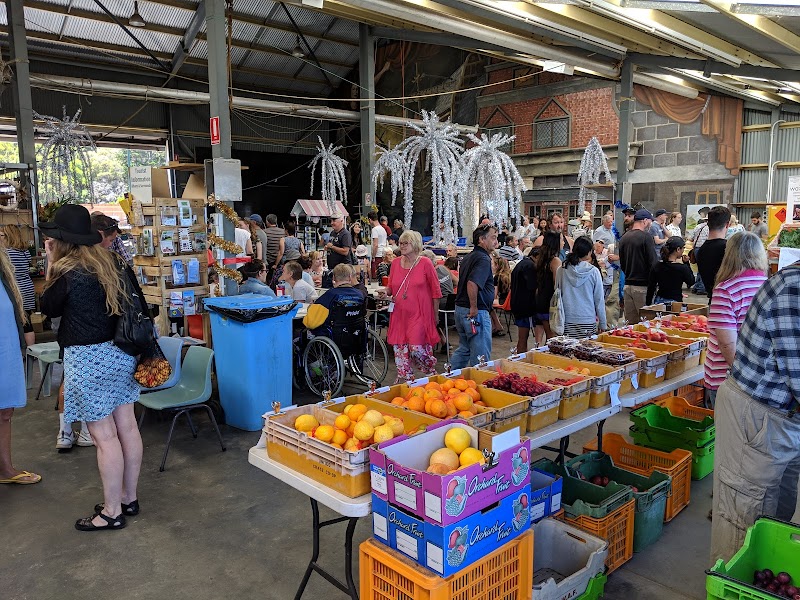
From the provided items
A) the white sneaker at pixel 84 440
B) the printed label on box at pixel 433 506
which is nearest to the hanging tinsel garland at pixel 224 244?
the white sneaker at pixel 84 440

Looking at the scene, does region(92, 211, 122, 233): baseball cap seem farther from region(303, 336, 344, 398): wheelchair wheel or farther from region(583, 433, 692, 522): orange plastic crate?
region(583, 433, 692, 522): orange plastic crate

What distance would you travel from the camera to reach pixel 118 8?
1285 cm

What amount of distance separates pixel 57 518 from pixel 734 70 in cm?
965

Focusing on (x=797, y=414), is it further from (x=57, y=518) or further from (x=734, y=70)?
(x=734, y=70)

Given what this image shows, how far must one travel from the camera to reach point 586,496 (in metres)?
3.00

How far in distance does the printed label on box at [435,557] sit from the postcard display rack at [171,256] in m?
4.23

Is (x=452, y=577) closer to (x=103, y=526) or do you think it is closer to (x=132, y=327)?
(x=132, y=327)

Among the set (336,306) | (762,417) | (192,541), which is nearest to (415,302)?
(336,306)

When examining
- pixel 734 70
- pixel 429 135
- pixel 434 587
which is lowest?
pixel 434 587

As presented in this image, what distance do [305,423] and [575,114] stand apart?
47.9ft

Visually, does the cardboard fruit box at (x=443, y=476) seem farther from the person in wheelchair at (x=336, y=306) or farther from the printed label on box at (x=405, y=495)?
the person in wheelchair at (x=336, y=306)

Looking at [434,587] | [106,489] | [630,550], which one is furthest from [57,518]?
[630,550]

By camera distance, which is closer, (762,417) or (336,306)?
(762,417)

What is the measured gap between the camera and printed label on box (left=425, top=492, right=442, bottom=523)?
177 cm
